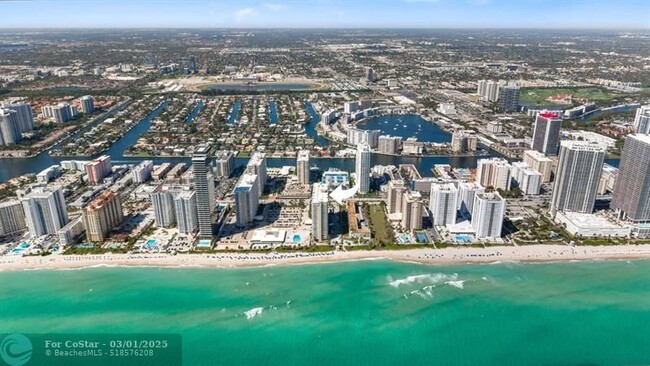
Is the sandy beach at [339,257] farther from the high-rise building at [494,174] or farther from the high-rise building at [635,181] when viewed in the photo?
the high-rise building at [494,174]

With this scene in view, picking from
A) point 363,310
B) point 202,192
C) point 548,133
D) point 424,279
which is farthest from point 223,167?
point 548,133

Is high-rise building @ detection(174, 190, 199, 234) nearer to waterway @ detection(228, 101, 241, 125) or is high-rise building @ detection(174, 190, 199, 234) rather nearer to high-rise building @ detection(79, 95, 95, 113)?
waterway @ detection(228, 101, 241, 125)

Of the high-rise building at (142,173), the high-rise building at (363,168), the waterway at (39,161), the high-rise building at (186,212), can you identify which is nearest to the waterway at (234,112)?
the waterway at (39,161)

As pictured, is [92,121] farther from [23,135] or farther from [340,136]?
[340,136]

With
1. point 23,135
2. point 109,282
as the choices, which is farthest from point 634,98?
point 23,135

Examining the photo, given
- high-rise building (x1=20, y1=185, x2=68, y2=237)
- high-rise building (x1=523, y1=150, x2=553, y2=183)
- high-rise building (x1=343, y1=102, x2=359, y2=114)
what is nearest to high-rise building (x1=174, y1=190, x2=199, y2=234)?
high-rise building (x1=20, y1=185, x2=68, y2=237)

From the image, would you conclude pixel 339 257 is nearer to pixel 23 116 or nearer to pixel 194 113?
pixel 194 113
